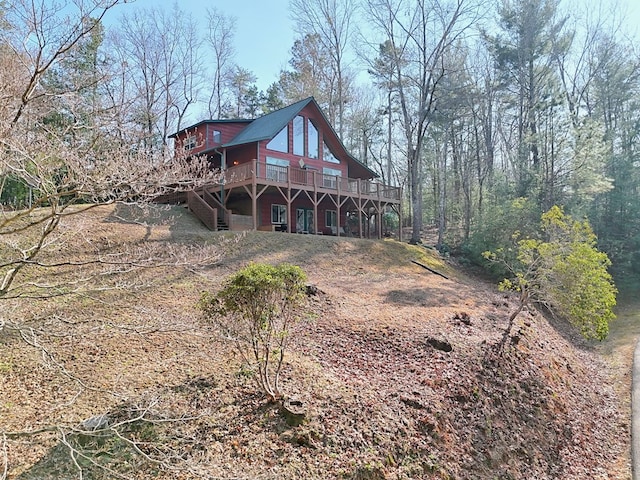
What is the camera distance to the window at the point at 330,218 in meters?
23.3

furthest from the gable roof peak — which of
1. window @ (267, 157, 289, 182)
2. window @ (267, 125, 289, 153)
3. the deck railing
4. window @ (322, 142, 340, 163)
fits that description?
window @ (322, 142, 340, 163)

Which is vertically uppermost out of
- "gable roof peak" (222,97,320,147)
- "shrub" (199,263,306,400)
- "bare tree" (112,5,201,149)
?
"bare tree" (112,5,201,149)

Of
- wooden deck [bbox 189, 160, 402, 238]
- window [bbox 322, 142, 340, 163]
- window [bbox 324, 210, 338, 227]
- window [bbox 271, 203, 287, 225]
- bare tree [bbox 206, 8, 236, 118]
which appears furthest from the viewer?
bare tree [bbox 206, 8, 236, 118]

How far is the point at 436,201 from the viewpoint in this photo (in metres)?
34.4

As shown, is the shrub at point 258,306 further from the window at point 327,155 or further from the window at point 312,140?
the window at point 327,155

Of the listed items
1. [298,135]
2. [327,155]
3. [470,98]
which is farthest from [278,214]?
[470,98]

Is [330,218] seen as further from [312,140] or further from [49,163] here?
[49,163]

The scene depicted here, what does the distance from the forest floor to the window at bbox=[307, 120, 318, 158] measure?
40.8 feet

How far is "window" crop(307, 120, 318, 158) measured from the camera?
21.8m

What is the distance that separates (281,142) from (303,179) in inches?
130

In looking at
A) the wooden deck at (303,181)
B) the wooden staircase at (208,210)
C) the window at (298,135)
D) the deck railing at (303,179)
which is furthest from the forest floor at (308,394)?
the window at (298,135)

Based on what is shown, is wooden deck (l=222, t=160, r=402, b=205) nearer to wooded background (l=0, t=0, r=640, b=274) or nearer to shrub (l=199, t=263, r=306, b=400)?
wooded background (l=0, t=0, r=640, b=274)

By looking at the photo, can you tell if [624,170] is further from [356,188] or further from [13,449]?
[13,449]

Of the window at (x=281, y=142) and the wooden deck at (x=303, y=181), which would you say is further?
the window at (x=281, y=142)
